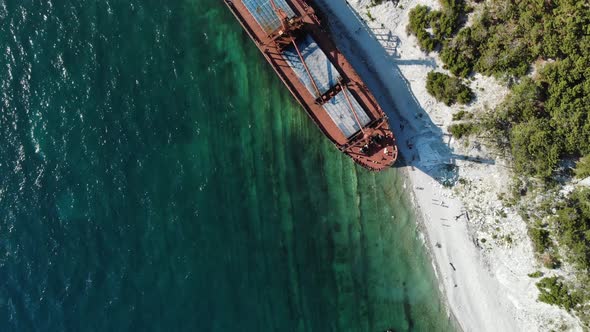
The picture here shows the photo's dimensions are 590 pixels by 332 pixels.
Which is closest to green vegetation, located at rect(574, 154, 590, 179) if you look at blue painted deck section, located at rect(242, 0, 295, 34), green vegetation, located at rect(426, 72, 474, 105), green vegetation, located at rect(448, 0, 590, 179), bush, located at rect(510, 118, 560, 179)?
green vegetation, located at rect(448, 0, 590, 179)

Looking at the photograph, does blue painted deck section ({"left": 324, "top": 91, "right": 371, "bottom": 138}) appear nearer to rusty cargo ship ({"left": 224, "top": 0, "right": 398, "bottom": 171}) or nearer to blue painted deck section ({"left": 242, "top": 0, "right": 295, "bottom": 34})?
rusty cargo ship ({"left": 224, "top": 0, "right": 398, "bottom": 171})

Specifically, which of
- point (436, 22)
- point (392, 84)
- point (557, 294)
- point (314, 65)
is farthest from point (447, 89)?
point (557, 294)

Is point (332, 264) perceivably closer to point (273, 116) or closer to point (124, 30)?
point (273, 116)

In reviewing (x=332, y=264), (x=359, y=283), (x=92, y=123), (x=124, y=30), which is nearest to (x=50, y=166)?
(x=92, y=123)

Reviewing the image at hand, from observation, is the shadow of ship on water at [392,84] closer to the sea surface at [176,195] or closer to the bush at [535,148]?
the sea surface at [176,195]

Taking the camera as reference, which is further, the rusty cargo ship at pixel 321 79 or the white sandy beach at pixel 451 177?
the white sandy beach at pixel 451 177

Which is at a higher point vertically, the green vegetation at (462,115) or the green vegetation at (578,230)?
the green vegetation at (462,115)

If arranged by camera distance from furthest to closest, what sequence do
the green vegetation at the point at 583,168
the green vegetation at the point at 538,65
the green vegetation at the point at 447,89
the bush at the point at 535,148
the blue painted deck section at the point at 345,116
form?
1. the green vegetation at the point at 447,89
2. the blue painted deck section at the point at 345,116
3. the green vegetation at the point at 583,168
4. the bush at the point at 535,148
5. the green vegetation at the point at 538,65

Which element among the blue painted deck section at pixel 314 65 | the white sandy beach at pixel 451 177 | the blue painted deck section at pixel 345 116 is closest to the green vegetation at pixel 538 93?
the white sandy beach at pixel 451 177
